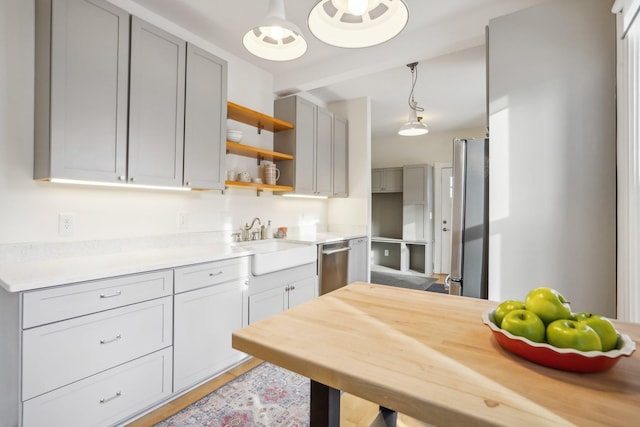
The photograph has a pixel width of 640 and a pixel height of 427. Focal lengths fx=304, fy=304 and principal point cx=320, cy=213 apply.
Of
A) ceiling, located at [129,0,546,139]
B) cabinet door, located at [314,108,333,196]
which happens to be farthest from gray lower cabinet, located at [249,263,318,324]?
ceiling, located at [129,0,546,139]

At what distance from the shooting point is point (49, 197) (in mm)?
1870

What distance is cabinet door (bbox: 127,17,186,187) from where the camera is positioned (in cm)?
198

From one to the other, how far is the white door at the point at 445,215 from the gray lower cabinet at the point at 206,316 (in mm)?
4513

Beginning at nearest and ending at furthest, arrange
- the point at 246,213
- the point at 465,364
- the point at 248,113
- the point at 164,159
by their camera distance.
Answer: the point at 465,364
the point at 164,159
the point at 248,113
the point at 246,213

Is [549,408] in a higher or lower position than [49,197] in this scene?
lower

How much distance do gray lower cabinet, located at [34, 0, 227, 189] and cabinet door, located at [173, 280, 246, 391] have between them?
84cm

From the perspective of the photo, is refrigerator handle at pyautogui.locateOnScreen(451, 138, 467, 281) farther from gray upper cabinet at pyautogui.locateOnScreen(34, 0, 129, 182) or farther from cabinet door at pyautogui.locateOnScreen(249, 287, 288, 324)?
gray upper cabinet at pyautogui.locateOnScreen(34, 0, 129, 182)

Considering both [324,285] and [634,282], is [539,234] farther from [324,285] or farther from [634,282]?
[324,285]

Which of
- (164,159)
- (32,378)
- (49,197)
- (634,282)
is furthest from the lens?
(164,159)

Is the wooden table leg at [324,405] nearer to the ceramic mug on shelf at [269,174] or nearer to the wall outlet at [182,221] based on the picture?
the wall outlet at [182,221]

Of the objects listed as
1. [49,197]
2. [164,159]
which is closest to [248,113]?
[164,159]

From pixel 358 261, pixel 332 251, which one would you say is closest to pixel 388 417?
pixel 332 251

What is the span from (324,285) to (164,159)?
6.33 ft

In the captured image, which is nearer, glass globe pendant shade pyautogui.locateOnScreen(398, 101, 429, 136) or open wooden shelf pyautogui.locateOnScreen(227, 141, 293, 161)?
open wooden shelf pyautogui.locateOnScreen(227, 141, 293, 161)
